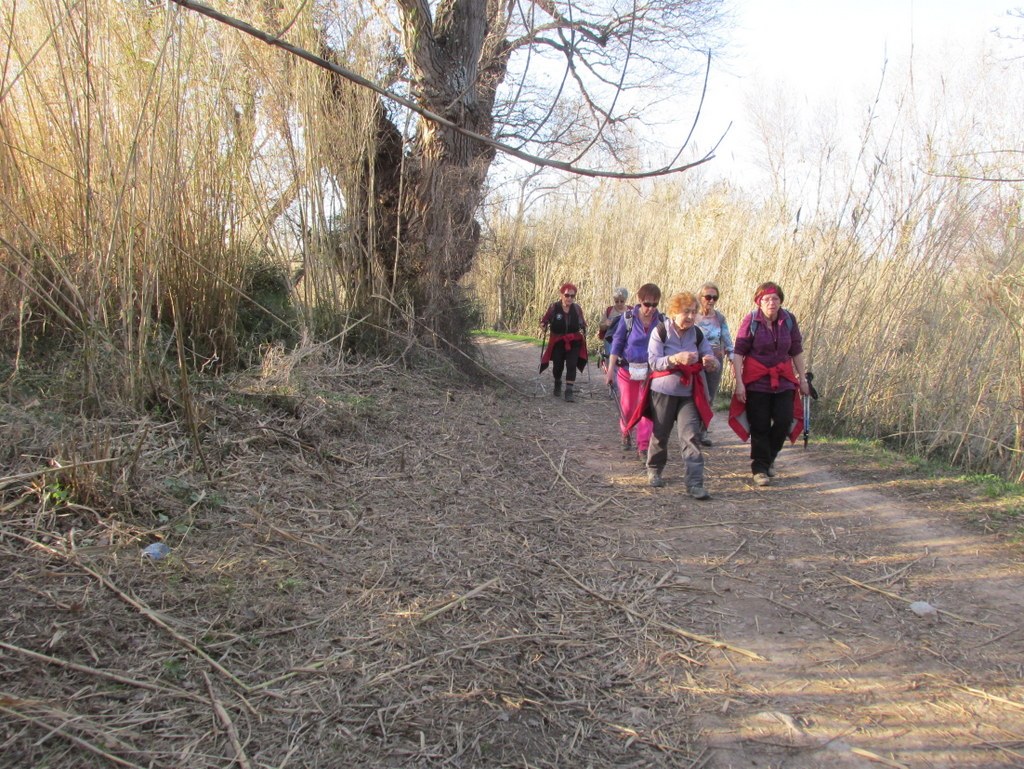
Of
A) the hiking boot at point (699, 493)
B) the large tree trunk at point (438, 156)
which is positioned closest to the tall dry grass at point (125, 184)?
the large tree trunk at point (438, 156)

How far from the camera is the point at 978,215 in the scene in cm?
623

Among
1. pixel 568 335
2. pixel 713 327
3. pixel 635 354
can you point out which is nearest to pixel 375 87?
pixel 635 354

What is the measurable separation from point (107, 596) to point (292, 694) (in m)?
0.86

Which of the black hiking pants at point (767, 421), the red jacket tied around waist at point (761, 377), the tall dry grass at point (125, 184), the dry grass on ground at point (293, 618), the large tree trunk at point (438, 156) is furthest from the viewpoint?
the large tree trunk at point (438, 156)

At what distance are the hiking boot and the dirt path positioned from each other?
0.07m

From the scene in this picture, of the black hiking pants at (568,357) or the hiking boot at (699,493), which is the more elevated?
the black hiking pants at (568,357)

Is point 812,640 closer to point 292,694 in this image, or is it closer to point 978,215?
point 292,694

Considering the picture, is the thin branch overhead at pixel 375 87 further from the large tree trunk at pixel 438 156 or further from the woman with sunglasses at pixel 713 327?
the large tree trunk at pixel 438 156

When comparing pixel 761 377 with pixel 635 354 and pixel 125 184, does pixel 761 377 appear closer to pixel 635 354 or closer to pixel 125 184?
pixel 635 354

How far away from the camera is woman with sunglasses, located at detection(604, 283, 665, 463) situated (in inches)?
243

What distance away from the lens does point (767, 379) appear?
5.32 meters

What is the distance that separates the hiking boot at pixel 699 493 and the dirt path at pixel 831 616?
0.07m

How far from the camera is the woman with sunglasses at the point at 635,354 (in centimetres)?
618

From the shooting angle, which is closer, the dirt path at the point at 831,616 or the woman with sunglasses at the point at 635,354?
the dirt path at the point at 831,616
